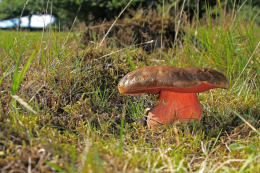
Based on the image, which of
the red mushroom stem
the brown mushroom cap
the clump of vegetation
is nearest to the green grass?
the red mushroom stem

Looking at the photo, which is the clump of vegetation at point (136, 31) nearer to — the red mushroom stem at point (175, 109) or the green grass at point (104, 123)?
the green grass at point (104, 123)

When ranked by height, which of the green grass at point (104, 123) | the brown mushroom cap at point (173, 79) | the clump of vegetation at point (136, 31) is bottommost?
the green grass at point (104, 123)

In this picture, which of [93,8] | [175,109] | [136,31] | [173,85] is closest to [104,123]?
[175,109]

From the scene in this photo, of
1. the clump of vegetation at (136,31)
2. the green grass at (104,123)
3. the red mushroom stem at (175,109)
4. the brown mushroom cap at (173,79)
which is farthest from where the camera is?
the clump of vegetation at (136,31)

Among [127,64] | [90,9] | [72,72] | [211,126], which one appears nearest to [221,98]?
[211,126]

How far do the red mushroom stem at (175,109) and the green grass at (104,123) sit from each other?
0.24ft

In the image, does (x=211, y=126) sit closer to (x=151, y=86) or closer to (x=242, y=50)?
(x=151, y=86)

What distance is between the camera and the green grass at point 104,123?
112 centimetres

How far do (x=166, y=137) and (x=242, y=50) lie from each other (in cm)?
153

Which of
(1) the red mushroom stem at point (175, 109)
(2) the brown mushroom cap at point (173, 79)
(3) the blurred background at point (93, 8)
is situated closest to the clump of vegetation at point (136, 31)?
(3) the blurred background at point (93, 8)

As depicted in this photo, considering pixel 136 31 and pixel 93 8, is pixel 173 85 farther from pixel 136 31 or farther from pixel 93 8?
pixel 93 8

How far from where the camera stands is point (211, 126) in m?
1.78

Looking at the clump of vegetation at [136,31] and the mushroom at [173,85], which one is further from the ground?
the clump of vegetation at [136,31]

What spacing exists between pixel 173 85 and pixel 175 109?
390 mm
